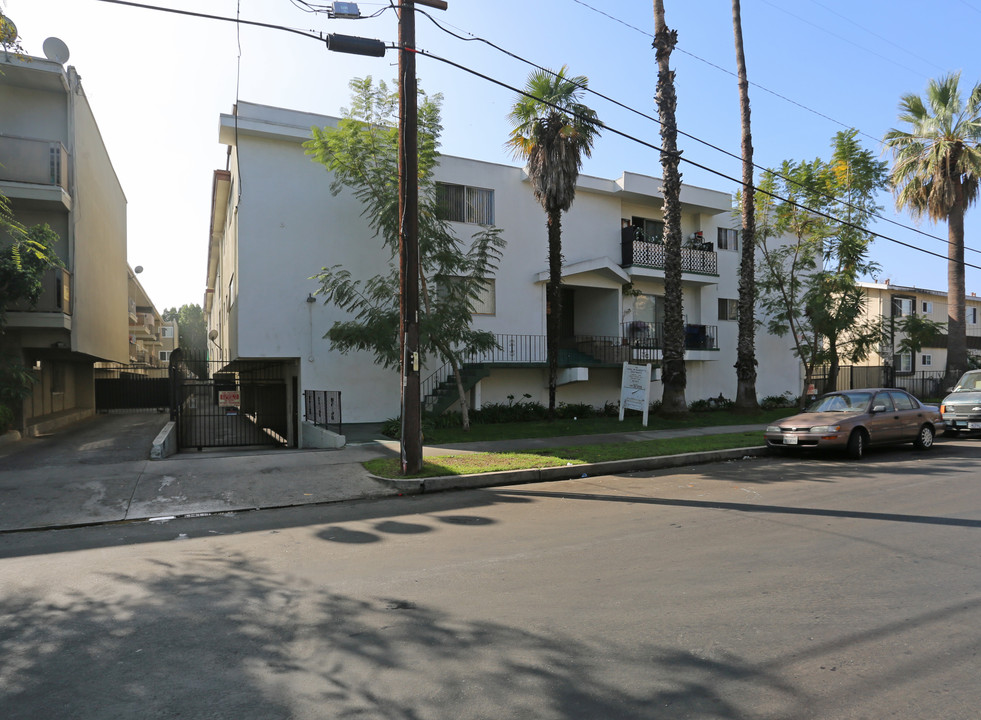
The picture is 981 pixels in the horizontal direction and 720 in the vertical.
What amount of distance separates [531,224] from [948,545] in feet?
55.3

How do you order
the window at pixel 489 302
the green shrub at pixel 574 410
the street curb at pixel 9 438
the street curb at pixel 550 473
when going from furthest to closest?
the green shrub at pixel 574 410 → the window at pixel 489 302 → the street curb at pixel 9 438 → the street curb at pixel 550 473

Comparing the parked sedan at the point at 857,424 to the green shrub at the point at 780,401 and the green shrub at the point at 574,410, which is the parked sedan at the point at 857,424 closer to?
the green shrub at the point at 574,410

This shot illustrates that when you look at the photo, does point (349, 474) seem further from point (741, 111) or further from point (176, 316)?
point (176, 316)

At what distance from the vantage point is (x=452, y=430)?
16828 millimetres

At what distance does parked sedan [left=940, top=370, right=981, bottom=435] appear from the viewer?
1652 cm

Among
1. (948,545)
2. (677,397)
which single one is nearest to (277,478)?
(948,545)

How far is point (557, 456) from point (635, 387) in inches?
257

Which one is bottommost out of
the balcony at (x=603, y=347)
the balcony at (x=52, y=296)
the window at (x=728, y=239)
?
the balcony at (x=603, y=347)

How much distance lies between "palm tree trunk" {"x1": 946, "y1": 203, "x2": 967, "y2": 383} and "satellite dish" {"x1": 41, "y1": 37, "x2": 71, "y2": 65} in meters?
30.0

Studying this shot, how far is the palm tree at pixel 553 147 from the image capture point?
17844mm

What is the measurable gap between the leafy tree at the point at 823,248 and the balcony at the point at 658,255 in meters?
2.10

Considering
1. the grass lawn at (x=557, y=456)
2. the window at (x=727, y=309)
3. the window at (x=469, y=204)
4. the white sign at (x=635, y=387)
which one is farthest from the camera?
the window at (x=727, y=309)

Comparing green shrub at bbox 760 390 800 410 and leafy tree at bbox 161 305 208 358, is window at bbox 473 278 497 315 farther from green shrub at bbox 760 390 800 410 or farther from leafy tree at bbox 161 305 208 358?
leafy tree at bbox 161 305 208 358

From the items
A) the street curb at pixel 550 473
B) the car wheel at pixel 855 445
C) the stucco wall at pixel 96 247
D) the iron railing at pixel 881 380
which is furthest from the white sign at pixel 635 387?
the stucco wall at pixel 96 247
